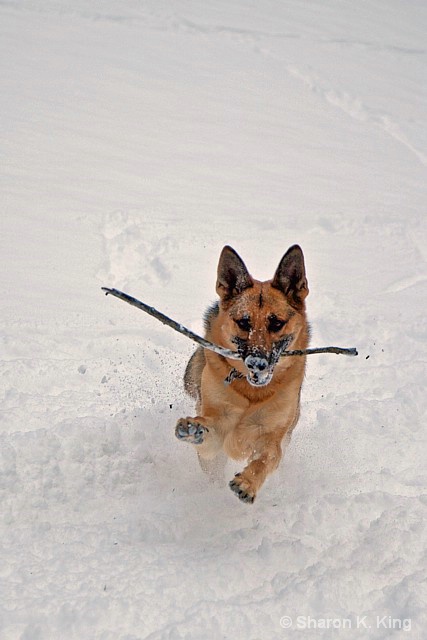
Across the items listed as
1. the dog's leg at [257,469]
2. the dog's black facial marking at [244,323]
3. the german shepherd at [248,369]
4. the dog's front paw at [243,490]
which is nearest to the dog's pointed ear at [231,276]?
the german shepherd at [248,369]

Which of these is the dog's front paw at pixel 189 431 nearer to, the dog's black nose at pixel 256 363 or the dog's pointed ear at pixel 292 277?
the dog's black nose at pixel 256 363

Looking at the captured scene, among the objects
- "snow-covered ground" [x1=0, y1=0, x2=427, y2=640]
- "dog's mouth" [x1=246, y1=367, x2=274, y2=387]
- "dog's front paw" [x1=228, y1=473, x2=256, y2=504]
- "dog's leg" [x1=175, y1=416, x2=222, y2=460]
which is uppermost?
"dog's mouth" [x1=246, y1=367, x2=274, y2=387]

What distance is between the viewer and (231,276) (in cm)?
455

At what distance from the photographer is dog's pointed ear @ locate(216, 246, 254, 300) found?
14.8 ft

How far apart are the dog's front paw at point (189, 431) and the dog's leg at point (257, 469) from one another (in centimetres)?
35

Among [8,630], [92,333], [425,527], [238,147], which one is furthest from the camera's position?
[238,147]

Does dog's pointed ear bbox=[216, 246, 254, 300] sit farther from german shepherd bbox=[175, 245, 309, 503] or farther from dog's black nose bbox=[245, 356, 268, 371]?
dog's black nose bbox=[245, 356, 268, 371]

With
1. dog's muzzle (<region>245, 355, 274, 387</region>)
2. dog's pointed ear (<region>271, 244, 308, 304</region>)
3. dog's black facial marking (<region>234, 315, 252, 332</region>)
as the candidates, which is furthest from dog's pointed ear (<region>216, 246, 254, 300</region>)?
dog's muzzle (<region>245, 355, 274, 387</region>)

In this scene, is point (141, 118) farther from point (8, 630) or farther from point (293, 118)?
point (8, 630)

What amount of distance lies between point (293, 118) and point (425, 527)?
35.9 ft

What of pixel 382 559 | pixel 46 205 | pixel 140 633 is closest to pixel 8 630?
pixel 140 633

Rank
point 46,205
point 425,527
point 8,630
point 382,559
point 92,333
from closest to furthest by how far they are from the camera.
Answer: point 8,630 < point 382,559 < point 425,527 < point 92,333 < point 46,205

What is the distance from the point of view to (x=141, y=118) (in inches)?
491

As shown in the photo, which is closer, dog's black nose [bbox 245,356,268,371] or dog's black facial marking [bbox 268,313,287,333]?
dog's black nose [bbox 245,356,268,371]
